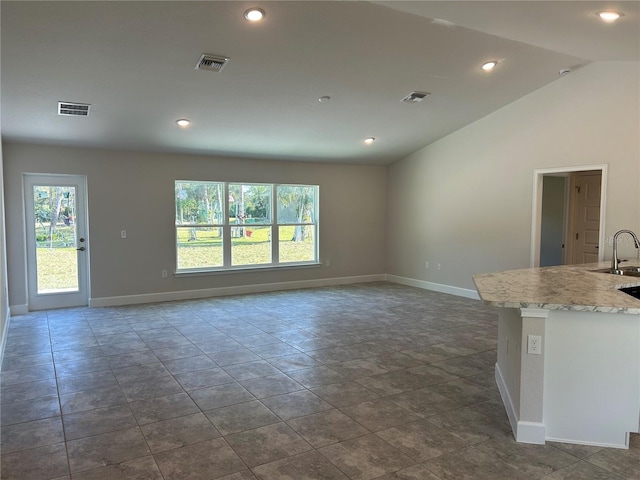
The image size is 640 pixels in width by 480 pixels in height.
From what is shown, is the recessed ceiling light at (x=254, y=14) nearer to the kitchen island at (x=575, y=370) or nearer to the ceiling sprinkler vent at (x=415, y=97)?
the ceiling sprinkler vent at (x=415, y=97)

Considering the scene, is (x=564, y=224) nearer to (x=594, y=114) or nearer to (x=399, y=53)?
(x=594, y=114)

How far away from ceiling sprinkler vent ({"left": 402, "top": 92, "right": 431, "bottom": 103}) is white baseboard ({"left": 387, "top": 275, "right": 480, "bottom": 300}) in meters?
2.90

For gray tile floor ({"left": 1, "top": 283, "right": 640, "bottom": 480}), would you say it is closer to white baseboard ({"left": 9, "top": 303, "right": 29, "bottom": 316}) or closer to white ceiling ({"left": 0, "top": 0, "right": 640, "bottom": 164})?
white baseboard ({"left": 9, "top": 303, "right": 29, "bottom": 316})

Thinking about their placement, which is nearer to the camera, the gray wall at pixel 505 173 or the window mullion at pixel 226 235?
the gray wall at pixel 505 173

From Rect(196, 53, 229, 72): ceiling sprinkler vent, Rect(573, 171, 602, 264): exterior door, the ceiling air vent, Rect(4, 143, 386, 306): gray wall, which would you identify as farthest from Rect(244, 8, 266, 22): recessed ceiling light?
Rect(573, 171, 602, 264): exterior door

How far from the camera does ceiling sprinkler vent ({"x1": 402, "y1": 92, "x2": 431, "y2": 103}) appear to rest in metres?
5.31

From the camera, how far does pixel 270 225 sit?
26.0 feet

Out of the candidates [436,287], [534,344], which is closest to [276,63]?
[534,344]

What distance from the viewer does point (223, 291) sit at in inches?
292

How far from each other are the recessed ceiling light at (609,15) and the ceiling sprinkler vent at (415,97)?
2.21 m

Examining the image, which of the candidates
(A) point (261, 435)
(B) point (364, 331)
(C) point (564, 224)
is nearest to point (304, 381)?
(A) point (261, 435)

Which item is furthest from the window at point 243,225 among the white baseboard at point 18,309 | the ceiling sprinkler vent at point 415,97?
the ceiling sprinkler vent at point 415,97

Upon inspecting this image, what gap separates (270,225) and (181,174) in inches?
71.2

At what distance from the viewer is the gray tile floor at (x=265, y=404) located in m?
2.41
